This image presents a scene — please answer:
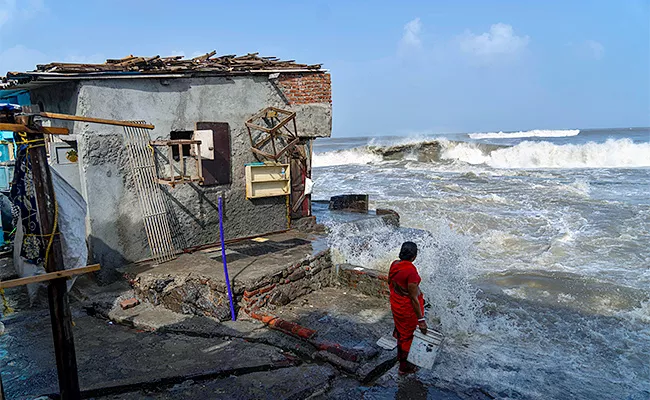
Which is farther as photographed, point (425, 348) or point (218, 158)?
point (218, 158)

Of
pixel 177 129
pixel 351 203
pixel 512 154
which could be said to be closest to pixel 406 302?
pixel 177 129

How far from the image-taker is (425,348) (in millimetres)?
5168

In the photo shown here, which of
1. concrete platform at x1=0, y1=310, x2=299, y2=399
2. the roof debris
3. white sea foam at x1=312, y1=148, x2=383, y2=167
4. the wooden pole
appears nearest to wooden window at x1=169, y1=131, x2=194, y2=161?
the roof debris

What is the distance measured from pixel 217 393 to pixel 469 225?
40.3 ft

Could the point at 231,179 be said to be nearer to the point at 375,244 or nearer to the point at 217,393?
the point at 375,244

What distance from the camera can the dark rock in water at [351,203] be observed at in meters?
13.1

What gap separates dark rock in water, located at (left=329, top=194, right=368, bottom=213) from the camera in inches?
516

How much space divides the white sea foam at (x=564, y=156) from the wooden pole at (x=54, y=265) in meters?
36.5

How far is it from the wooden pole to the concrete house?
416 cm

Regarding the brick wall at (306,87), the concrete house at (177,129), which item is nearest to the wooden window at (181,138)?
the concrete house at (177,129)

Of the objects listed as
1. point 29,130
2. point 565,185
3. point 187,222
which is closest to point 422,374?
point 29,130

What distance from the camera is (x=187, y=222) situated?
29.2ft

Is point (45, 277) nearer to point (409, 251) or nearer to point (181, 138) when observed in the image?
point (409, 251)

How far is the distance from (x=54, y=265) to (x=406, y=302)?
356 cm
